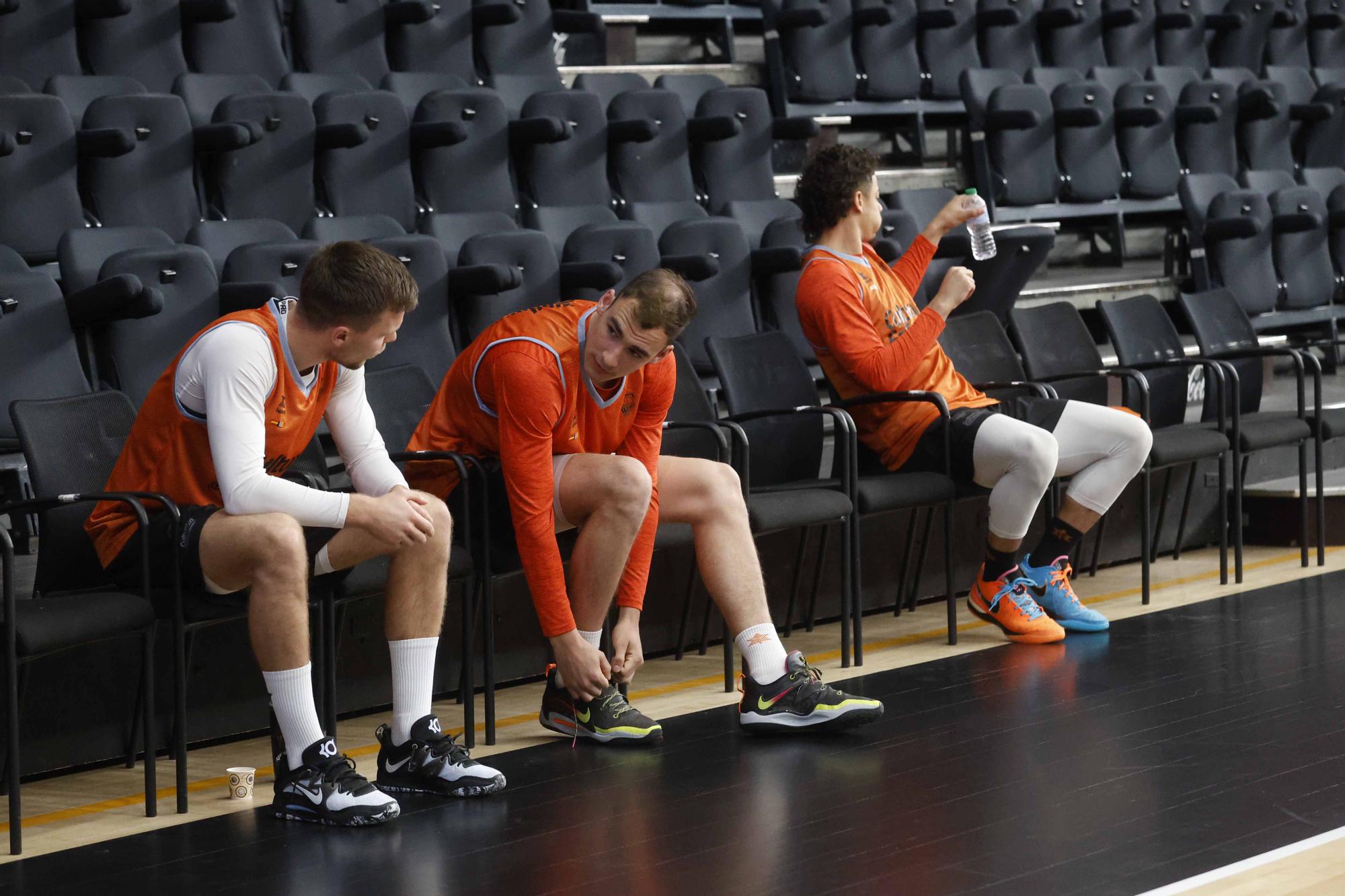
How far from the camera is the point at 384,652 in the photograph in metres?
3.41

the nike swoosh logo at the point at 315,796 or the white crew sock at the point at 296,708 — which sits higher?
the white crew sock at the point at 296,708

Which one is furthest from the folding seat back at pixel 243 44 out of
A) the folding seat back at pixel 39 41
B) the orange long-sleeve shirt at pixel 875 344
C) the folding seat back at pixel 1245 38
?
the folding seat back at pixel 1245 38

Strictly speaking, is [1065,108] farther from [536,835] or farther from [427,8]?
[536,835]

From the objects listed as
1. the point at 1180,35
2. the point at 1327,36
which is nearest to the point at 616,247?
the point at 1180,35

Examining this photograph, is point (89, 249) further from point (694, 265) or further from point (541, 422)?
point (694, 265)

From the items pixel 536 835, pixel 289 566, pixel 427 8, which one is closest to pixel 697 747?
pixel 536 835

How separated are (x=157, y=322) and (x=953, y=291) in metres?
1.68

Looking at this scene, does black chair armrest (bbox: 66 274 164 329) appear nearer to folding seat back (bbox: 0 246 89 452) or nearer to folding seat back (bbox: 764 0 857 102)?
folding seat back (bbox: 0 246 89 452)

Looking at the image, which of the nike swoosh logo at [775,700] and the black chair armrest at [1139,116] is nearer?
the nike swoosh logo at [775,700]

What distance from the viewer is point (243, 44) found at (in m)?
4.86

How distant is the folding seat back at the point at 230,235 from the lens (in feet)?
12.9

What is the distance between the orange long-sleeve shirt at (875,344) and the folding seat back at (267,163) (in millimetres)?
1354

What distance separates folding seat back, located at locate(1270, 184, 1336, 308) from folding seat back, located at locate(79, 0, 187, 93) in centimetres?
371

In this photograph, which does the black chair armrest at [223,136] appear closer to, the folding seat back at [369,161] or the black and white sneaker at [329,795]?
the folding seat back at [369,161]
